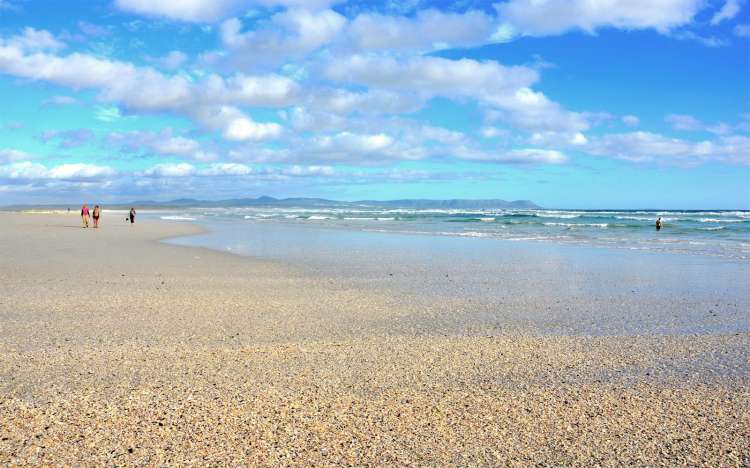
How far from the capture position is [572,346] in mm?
7066

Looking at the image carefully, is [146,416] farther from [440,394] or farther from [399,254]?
[399,254]

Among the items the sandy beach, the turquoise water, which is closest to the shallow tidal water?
the sandy beach

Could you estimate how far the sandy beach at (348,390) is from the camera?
4.11 metres

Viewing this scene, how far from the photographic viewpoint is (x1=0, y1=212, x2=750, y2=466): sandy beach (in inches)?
162

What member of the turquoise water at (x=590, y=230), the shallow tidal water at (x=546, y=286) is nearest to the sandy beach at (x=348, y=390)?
the shallow tidal water at (x=546, y=286)

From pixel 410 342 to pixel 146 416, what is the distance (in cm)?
342

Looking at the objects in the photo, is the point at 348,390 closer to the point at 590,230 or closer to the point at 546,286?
the point at 546,286

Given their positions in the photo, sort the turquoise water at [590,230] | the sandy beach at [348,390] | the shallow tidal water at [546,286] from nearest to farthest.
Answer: the sandy beach at [348,390], the shallow tidal water at [546,286], the turquoise water at [590,230]

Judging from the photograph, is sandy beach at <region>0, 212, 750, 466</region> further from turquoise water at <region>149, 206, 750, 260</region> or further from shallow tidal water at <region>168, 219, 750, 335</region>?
turquoise water at <region>149, 206, 750, 260</region>

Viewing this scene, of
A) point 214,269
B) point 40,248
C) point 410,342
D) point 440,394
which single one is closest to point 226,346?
point 410,342

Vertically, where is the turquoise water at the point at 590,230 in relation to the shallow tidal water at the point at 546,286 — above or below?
above

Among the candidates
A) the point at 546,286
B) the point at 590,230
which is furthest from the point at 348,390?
the point at 590,230

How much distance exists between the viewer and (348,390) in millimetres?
5293

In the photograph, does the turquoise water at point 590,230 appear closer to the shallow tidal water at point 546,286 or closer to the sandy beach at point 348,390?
the shallow tidal water at point 546,286
